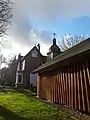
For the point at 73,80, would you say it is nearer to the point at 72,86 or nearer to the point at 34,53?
the point at 72,86

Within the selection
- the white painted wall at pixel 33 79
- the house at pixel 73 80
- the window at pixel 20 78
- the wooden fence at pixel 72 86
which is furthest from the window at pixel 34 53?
the house at pixel 73 80

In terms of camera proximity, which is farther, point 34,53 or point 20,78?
point 20,78

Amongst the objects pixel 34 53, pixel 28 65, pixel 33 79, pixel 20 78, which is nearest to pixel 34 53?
pixel 34 53

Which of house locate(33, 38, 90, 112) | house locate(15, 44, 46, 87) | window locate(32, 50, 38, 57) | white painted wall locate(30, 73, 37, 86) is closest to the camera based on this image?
house locate(33, 38, 90, 112)

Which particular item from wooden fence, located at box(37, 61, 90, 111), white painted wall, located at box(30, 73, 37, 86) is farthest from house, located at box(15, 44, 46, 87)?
wooden fence, located at box(37, 61, 90, 111)

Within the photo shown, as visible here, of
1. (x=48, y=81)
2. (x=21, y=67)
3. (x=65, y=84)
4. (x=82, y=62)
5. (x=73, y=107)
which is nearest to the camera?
(x=82, y=62)

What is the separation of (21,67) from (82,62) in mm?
44457

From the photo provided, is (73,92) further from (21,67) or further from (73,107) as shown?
(21,67)

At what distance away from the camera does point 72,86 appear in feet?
49.4

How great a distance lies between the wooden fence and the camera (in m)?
12.9

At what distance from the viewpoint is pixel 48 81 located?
74.1 ft

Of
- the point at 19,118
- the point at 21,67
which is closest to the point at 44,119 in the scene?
the point at 19,118

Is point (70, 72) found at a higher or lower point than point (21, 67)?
lower

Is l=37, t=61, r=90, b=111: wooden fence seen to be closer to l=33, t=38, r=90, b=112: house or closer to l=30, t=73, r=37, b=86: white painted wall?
l=33, t=38, r=90, b=112: house
